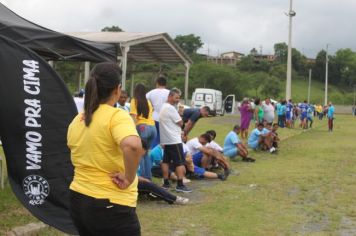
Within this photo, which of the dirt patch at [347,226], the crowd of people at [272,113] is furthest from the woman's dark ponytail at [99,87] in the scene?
the crowd of people at [272,113]

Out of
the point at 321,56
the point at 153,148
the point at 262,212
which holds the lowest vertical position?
the point at 262,212

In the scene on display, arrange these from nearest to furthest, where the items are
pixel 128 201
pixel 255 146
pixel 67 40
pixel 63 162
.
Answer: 1. pixel 128 201
2. pixel 63 162
3. pixel 67 40
4. pixel 255 146

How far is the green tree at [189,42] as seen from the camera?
104875 millimetres

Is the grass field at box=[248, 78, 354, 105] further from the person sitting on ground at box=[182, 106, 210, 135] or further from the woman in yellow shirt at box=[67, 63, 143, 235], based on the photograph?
the woman in yellow shirt at box=[67, 63, 143, 235]

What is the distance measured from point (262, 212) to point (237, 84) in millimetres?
65093

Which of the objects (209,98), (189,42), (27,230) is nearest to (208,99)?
(209,98)

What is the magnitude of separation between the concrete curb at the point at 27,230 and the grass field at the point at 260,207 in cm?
10

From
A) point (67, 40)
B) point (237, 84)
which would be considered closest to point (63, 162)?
point (67, 40)

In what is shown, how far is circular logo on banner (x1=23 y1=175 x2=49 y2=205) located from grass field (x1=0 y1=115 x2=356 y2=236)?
27.1 inches

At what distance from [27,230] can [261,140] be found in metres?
10.4

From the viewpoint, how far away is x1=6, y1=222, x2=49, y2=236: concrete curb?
→ 5301mm

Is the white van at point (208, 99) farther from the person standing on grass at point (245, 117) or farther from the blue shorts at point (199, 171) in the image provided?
the blue shorts at point (199, 171)

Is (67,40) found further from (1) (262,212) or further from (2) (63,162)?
(1) (262,212)

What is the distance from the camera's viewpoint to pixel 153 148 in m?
9.23
